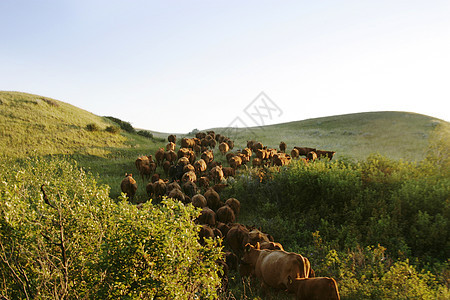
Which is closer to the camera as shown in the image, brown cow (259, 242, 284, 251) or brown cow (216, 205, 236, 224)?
brown cow (259, 242, 284, 251)


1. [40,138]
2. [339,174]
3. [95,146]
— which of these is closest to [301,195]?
[339,174]

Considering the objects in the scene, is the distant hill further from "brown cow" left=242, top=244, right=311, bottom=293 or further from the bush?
"brown cow" left=242, top=244, right=311, bottom=293

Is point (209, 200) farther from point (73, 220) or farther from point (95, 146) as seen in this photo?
point (95, 146)

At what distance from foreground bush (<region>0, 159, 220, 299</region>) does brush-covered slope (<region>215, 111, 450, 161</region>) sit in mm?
28597

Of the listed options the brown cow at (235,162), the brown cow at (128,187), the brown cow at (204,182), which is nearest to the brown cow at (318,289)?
Answer: the brown cow at (204,182)

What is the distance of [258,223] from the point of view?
12.7 m

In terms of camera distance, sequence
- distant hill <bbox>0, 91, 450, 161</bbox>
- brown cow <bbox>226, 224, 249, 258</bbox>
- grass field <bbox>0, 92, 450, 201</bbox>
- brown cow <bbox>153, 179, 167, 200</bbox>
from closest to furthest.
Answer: brown cow <bbox>226, 224, 249, 258</bbox>, brown cow <bbox>153, 179, 167, 200</bbox>, grass field <bbox>0, 92, 450, 201</bbox>, distant hill <bbox>0, 91, 450, 161</bbox>

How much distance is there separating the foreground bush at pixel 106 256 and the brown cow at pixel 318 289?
2.10 m

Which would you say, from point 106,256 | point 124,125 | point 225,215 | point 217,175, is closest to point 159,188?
point 217,175

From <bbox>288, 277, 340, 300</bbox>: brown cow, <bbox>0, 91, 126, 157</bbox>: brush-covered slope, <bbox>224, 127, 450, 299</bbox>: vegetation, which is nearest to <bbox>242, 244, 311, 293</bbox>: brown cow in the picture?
<bbox>288, 277, 340, 300</bbox>: brown cow

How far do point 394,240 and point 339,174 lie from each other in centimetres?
428

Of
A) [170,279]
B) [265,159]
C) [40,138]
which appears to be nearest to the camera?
[170,279]

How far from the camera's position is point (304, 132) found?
54656 millimetres

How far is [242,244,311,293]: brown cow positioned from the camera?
6344 millimetres
